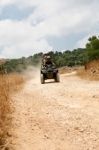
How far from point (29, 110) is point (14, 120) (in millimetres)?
1893

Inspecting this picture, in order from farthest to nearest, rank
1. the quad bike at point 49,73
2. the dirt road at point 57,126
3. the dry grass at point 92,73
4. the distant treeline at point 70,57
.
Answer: the distant treeline at point 70,57 → the quad bike at point 49,73 → the dry grass at point 92,73 → the dirt road at point 57,126

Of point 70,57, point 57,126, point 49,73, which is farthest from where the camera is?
point 70,57

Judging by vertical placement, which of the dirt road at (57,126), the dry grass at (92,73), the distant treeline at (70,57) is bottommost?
the dirt road at (57,126)

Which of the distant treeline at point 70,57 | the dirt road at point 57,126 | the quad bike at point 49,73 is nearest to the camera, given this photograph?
the dirt road at point 57,126

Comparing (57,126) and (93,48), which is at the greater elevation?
(93,48)

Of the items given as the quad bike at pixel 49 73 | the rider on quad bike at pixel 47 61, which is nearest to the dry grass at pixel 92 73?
the quad bike at pixel 49 73

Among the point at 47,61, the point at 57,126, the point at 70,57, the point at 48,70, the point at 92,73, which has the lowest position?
the point at 57,126

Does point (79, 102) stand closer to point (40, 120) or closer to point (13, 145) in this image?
point (40, 120)

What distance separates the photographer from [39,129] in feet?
29.4

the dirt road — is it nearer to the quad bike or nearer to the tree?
the quad bike

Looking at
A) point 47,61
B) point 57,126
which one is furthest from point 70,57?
point 57,126

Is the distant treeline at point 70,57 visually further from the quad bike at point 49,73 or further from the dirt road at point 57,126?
the dirt road at point 57,126

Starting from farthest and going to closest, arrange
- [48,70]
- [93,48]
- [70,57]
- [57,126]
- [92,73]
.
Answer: [70,57] < [93,48] < [92,73] < [48,70] < [57,126]

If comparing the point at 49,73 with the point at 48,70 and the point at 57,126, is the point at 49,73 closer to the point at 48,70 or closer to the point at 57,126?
the point at 48,70
